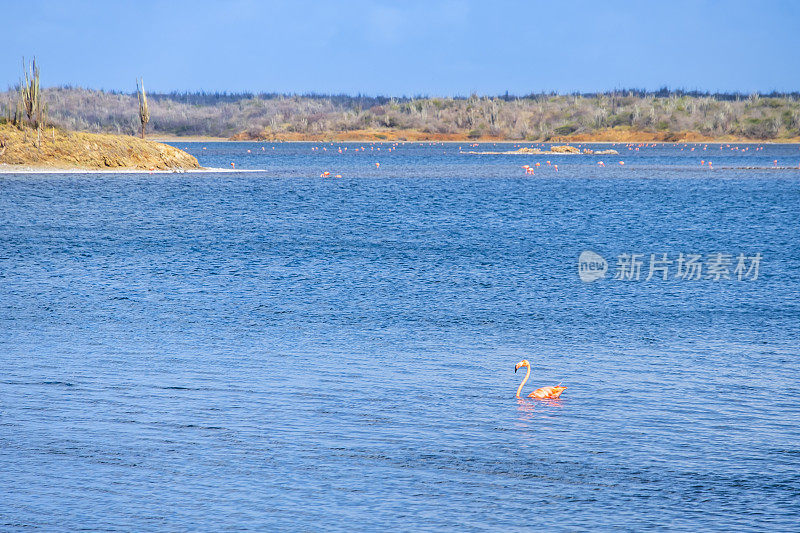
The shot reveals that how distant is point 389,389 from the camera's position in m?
17.7

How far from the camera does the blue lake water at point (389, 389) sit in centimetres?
1244

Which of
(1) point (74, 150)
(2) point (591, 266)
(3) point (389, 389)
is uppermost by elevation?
(1) point (74, 150)

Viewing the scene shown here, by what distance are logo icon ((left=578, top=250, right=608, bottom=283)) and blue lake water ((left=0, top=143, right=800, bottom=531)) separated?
0.79m

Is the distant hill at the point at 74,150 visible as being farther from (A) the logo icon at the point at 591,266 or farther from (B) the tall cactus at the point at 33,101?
(A) the logo icon at the point at 591,266

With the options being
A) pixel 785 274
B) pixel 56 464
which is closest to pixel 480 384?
pixel 56 464

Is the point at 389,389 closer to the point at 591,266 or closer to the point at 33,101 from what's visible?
the point at 591,266

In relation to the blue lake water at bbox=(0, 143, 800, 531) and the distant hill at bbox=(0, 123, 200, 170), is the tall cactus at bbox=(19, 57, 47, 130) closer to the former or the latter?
the distant hill at bbox=(0, 123, 200, 170)

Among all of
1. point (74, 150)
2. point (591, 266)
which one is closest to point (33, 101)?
point (74, 150)

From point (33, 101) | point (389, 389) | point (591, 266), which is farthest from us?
point (33, 101)

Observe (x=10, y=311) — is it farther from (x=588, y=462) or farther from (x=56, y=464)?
(x=588, y=462)

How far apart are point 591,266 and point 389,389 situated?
20473 mm

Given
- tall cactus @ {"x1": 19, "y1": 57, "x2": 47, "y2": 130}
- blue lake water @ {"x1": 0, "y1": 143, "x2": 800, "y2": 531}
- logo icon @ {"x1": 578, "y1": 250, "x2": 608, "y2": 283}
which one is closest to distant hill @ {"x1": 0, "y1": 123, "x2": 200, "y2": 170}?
tall cactus @ {"x1": 19, "y1": 57, "x2": 47, "y2": 130}

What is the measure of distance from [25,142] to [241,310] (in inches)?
2777

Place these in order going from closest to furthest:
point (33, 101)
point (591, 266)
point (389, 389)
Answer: point (389, 389) < point (591, 266) < point (33, 101)
